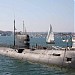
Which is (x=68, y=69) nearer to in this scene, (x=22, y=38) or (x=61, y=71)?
(x=61, y=71)

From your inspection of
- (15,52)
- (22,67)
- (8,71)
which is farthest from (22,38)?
(8,71)

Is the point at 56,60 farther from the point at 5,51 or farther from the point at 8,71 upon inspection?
the point at 5,51

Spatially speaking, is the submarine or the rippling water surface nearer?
the rippling water surface

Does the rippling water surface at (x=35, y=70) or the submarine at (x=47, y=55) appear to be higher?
the submarine at (x=47, y=55)

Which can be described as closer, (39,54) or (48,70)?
(48,70)

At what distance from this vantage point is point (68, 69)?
143ft

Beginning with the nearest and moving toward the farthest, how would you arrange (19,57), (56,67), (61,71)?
(61,71) < (56,67) < (19,57)

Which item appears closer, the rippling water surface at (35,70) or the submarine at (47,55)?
the rippling water surface at (35,70)

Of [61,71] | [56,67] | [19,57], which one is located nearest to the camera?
[61,71]

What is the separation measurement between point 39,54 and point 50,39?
52035 millimetres

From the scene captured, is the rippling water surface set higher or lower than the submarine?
lower

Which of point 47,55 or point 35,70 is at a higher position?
point 47,55

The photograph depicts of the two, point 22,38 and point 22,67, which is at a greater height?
point 22,38

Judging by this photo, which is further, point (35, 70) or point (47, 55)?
point (47, 55)
